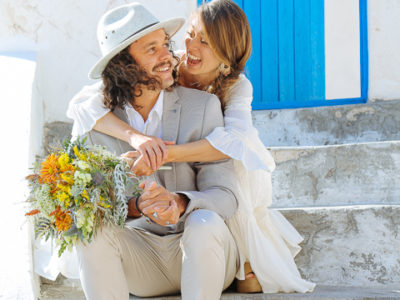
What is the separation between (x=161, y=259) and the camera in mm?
2543

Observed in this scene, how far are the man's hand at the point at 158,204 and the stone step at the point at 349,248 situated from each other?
95cm

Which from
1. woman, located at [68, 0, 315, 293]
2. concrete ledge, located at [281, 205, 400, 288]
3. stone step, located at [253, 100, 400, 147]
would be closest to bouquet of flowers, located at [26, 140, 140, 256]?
woman, located at [68, 0, 315, 293]

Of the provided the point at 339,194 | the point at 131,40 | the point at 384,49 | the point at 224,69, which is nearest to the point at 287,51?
the point at 384,49

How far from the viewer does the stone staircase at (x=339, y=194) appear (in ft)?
9.87

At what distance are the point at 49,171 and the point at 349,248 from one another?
162 cm

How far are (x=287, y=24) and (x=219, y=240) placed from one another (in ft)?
11.3

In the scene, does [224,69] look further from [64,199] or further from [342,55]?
[342,55]

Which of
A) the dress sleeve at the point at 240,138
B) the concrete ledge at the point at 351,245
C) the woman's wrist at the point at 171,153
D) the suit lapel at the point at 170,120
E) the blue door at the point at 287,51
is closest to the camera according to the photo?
the woman's wrist at the point at 171,153

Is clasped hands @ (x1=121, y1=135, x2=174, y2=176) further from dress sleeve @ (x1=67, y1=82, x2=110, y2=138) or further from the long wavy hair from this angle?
the long wavy hair

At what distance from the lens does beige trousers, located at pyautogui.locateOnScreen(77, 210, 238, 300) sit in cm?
225

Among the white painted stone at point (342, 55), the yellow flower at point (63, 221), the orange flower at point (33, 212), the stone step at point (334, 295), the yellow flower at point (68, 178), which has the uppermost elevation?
the white painted stone at point (342, 55)

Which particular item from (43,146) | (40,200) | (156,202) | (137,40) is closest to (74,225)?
(40,200)

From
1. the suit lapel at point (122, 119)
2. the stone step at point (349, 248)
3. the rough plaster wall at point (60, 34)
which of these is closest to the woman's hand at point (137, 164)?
the suit lapel at point (122, 119)

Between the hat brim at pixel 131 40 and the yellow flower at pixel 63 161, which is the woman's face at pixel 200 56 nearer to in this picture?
the hat brim at pixel 131 40
